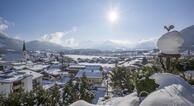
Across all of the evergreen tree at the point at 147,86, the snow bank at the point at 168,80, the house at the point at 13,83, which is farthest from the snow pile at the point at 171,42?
the house at the point at 13,83

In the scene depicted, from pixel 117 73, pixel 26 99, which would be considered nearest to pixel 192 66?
Result: pixel 117 73

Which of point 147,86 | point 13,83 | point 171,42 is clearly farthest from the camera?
point 13,83

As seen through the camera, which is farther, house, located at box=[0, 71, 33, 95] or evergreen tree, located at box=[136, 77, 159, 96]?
house, located at box=[0, 71, 33, 95]

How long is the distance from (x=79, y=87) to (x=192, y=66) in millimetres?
12625

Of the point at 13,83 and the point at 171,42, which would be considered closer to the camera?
the point at 171,42

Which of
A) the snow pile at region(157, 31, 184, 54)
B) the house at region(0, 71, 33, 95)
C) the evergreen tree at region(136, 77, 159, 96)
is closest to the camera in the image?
the evergreen tree at region(136, 77, 159, 96)

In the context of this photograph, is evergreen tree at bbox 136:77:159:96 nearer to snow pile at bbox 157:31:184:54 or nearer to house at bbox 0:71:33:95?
snow pile at bbox 157:31:184:54

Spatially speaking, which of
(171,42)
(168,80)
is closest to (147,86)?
(168,80)

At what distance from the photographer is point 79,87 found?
973 inches

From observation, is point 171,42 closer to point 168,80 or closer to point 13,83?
point 168,80

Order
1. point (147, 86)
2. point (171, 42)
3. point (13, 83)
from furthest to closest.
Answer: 1. point (13, 83)
2. point (171, 42)
3. point (147, 86)

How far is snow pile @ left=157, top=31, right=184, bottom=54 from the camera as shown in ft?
31.0

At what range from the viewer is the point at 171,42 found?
9641 millimetres

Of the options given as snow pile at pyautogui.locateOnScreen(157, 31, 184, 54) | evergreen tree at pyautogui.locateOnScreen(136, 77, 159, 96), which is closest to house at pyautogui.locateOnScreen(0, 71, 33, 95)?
snow pile at pyautogui.locateOnScreen(157, 31, 184, 54)
